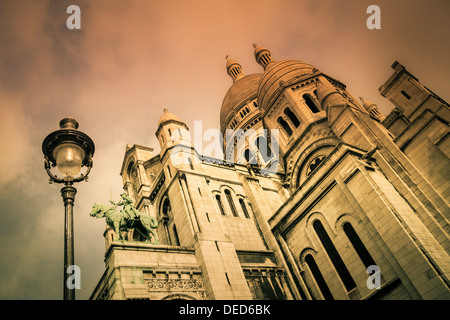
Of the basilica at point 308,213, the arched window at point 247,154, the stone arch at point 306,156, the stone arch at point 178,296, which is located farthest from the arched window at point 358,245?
the arched window at point 247,154

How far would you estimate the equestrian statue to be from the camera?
53.8ft

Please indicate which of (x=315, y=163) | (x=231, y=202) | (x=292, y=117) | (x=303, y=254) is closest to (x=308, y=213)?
(x=303, y=254)

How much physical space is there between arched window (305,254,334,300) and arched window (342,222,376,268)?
2686mm

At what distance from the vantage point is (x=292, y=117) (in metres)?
26.9

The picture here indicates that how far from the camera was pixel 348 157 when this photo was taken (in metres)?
16.2

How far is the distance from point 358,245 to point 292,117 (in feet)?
45.0

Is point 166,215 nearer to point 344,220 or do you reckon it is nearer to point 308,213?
point 308,213

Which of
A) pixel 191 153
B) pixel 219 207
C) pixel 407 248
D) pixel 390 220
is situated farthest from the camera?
pixel 191 153

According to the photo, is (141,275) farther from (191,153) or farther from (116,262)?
(191,153)

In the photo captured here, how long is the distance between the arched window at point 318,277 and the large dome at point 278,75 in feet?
47.4

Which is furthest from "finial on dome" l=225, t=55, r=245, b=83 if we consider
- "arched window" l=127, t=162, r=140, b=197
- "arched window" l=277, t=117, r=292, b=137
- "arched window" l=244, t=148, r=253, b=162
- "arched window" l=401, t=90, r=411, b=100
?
"arched window" l=401, t=90, r=411, b=100

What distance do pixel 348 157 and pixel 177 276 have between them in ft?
32.5
